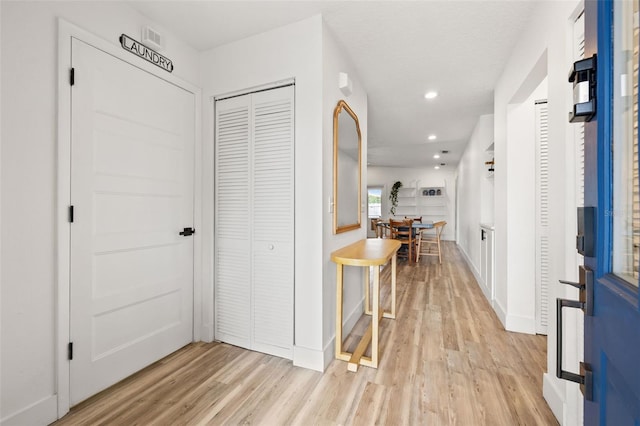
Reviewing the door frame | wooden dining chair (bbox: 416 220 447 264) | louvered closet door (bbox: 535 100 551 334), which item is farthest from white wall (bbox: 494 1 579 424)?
wooden dining chair (bbox: 416 220 447 264)

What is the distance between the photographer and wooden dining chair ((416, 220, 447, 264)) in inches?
239

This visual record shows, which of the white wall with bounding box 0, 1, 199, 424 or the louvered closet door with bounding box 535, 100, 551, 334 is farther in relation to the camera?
the louvered closet door with bounding box 535, 100, 551, 334

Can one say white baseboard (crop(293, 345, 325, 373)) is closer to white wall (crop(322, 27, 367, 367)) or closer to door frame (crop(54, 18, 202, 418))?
white wall (crop(322, 27, 367, 367))

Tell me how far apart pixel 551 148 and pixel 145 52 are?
2794mm

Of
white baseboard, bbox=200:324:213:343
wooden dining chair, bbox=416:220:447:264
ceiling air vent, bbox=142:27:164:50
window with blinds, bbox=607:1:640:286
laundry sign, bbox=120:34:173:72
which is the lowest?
white baseboard, bbox=200:324:213:343

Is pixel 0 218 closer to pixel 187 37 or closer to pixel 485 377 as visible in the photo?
pixel 187 37

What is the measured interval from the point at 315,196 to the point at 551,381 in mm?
1830

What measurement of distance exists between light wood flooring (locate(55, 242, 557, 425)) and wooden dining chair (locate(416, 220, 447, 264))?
354cm

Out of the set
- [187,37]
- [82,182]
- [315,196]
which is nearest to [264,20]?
[187,37]

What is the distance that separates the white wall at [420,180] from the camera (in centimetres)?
951

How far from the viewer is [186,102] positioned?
2.34m

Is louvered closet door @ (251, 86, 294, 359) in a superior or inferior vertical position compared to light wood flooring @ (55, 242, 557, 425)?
superior

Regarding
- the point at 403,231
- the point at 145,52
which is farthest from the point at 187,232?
the point at 403,231

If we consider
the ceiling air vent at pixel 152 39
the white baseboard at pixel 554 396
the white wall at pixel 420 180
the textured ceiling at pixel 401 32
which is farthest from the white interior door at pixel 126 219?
the white wall at pixel 420 180
